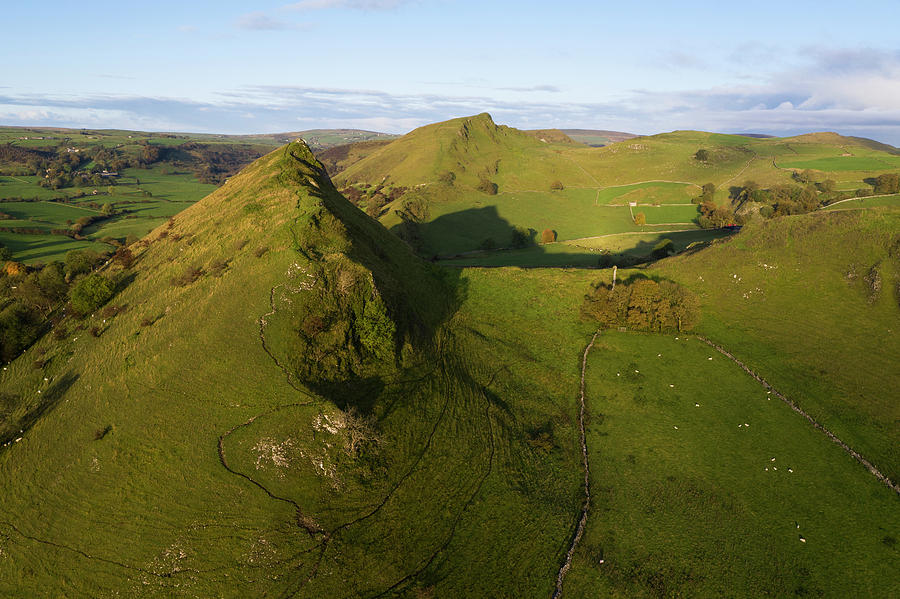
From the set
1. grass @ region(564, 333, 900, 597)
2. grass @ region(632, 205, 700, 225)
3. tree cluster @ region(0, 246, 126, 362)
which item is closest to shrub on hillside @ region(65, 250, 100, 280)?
tree cluster @ region(0, 246, 126, 362)

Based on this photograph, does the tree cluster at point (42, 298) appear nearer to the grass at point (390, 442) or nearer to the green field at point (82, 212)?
the grass at point (390, 442)

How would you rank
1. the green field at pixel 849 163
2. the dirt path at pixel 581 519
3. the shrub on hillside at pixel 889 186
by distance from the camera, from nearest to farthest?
the dirt path at pixel 581 519, the shrub on hillside at pixel 889 186, the green field at pixel 849 163

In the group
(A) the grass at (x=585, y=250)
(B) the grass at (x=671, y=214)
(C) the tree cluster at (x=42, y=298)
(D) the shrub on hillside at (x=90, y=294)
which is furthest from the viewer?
(B) the grass at (x=671, y=214)

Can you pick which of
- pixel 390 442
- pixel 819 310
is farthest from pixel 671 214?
pixel 390 442

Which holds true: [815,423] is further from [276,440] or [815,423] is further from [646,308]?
[276,440]

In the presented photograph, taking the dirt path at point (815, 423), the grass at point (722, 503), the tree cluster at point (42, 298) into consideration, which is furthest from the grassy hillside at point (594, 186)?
the tree cluster at point (42, 298)

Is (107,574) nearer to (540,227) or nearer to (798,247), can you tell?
(798,247)

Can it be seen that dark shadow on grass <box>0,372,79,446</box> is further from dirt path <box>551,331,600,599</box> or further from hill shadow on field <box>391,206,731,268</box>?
hill shadow on field <box>391,206,731,268</box>
